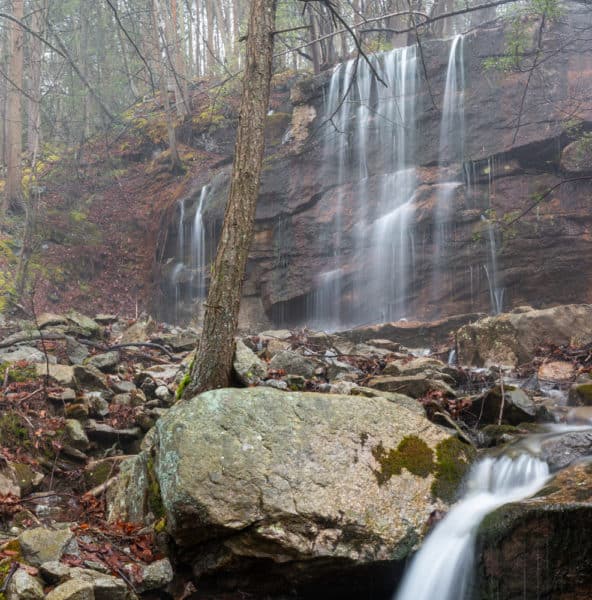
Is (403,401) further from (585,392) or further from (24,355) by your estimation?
(24,355)

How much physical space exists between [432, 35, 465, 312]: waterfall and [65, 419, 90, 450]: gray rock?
372 inches

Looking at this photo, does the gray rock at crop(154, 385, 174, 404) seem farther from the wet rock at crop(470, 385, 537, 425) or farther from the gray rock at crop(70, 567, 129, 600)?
the gray rock at crop(70, 567, 129, 600)

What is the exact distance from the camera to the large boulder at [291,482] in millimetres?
3840

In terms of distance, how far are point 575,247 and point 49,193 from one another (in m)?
15.9

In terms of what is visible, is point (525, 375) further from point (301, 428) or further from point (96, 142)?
point (96, 142)

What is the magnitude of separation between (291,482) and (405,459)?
0.94m

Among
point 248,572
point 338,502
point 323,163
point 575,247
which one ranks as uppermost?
point 323,163

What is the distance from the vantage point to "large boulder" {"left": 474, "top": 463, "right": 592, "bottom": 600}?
3180 millimetres

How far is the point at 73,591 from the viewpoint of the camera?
310cm

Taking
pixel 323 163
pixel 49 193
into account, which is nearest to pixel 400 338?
pixel 323 163

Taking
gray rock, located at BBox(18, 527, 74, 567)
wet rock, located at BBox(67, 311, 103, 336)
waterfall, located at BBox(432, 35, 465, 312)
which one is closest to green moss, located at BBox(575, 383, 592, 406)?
gray rock, located at BBox(18, 527, 74, 567)

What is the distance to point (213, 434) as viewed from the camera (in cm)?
417

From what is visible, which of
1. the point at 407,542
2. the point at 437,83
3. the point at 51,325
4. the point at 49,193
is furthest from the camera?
Answer: the point at 49,193

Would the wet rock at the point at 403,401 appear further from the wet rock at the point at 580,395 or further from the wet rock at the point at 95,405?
the wet rock at the point at 95,405
